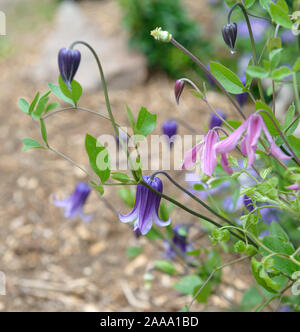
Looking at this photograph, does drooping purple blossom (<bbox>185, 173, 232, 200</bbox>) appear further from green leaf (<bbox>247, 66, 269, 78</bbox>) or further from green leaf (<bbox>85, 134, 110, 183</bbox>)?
green leaf (<bbox>247, 66, 269, 78</bbox>)

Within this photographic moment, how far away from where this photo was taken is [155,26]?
3.48 m

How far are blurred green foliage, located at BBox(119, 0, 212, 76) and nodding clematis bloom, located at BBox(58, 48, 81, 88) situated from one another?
8.50ft

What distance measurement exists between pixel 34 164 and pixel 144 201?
1883 millimetres

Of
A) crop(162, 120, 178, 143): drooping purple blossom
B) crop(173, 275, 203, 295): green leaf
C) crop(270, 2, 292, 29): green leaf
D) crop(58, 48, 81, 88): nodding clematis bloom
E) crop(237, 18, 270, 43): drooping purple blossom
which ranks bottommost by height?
crop(173, 275, 203, 295): green leaf

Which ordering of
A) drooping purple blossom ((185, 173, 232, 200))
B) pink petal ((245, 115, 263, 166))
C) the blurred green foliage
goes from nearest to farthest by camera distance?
pink petal ((245, 115, 263, 166)) → drooping purple blossom ((185, 173, 232, 200)) → the blurred green foliage

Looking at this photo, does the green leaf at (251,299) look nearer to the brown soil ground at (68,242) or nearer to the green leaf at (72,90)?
the brown soil ground at (68,242)

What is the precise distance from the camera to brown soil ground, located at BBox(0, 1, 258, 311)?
176 cm

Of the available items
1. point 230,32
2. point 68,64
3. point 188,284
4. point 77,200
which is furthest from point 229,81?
point 77,200

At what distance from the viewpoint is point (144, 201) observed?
871 millimetres

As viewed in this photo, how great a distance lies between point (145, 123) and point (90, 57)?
119 inches

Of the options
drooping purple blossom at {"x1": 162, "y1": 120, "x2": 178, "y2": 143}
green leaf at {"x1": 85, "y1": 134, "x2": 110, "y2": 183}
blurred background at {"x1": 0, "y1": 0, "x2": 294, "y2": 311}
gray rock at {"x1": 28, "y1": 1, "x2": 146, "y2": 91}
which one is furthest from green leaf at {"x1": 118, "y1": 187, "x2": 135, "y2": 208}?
gray rock at {"x1": 28, "y1": 1, "x2": 146, "y2": 91}

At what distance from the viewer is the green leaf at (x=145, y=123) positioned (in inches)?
33.1

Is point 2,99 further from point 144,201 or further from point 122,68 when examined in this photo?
point 144,201

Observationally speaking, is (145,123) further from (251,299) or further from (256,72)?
(251,299)
